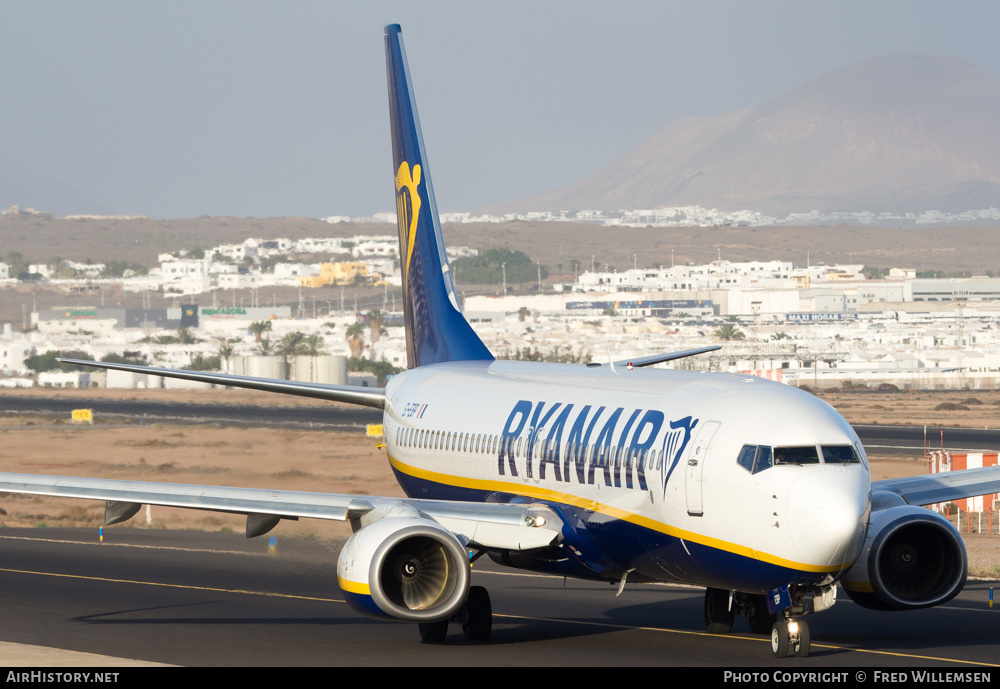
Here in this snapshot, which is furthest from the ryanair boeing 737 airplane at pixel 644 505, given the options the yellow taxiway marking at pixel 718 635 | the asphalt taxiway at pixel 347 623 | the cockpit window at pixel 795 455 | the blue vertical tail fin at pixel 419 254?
the blue vertical tail fin at pixel 419 254

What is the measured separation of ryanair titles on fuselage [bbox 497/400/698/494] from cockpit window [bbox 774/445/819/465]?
1727 mm

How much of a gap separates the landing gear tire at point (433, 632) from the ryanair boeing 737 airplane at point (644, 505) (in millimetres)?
73

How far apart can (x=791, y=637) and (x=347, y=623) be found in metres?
9.87

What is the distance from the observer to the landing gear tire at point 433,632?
24.9 meters

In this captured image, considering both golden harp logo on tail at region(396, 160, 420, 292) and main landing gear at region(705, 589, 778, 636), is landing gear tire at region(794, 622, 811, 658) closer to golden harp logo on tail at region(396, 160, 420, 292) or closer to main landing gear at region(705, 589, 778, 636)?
main landing gear at region(705, 589, 778, 636)

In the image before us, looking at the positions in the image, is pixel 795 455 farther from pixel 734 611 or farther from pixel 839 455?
pixel 734 611

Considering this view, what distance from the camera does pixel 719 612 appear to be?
86.1 feet

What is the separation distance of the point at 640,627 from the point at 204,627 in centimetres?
810

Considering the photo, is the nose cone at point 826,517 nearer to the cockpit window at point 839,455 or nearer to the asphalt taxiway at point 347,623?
the cockpit window at point 839,455

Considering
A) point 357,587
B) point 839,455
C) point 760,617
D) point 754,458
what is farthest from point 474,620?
point 839,455

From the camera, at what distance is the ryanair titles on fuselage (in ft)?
75.1

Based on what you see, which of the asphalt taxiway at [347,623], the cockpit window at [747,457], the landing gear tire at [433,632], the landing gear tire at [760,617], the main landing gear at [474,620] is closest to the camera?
the cockpit window at [747,457]

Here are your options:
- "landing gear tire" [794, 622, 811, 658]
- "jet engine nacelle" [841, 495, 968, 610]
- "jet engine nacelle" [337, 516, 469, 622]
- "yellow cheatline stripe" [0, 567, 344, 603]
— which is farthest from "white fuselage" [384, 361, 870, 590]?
"yellow cheatline stripe" [0, 567, 344, 603]

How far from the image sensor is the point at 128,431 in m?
94.7
